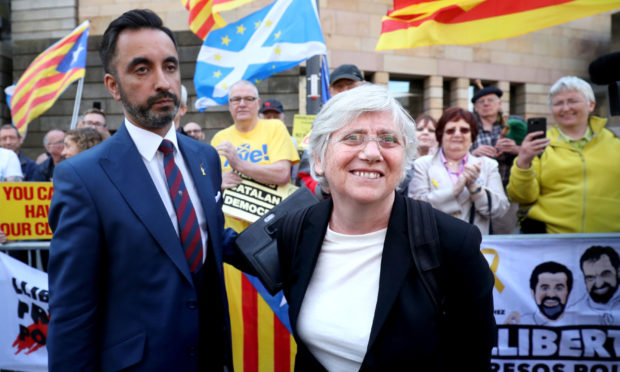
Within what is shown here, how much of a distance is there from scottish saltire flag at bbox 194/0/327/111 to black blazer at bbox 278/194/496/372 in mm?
3960

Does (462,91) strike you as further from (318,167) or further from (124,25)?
(124,25)

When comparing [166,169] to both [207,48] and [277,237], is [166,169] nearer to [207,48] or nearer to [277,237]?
[277,237]

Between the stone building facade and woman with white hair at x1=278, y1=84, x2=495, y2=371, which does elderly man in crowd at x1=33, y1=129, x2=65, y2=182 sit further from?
the stone building facade

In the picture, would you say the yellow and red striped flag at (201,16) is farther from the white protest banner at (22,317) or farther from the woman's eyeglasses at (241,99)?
the white protest banner at (22,317)

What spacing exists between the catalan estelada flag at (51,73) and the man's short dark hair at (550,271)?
24.1 feet

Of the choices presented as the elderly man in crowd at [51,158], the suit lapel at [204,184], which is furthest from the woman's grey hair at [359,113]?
the elderly man in crowd at [51,158]

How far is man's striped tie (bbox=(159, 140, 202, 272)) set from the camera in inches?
75.6

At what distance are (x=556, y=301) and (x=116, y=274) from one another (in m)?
2.81

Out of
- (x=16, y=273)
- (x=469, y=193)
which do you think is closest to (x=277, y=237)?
(x=469, y=193)

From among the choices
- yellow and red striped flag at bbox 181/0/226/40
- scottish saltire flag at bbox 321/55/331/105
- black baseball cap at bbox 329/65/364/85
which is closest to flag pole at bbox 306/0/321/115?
scottish saltire flag at bbox 321/55/331/105

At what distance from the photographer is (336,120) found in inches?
75.2

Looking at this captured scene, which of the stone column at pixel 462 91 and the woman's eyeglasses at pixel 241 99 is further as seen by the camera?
the stone column at pixel 462 91

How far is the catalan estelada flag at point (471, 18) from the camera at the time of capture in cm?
379

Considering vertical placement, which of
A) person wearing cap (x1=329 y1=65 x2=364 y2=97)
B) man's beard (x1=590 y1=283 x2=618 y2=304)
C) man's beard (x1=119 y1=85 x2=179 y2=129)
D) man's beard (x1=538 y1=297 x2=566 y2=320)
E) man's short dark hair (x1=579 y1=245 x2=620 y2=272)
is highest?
person wearing cap (x1=329 y1=65 x2=364 y2=97)
